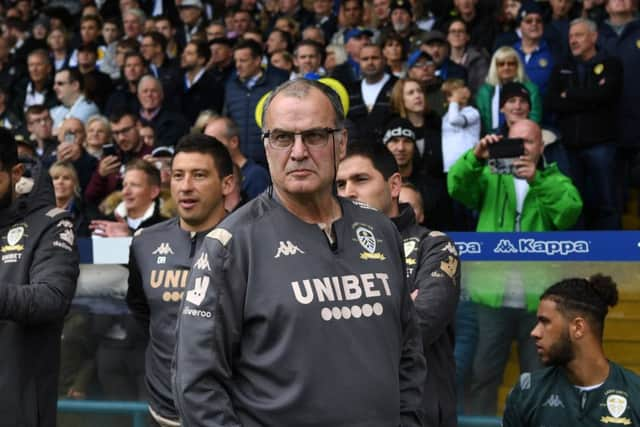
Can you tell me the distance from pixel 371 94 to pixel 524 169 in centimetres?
288

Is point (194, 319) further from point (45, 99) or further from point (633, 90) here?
point (45, 99)

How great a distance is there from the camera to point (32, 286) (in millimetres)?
4676

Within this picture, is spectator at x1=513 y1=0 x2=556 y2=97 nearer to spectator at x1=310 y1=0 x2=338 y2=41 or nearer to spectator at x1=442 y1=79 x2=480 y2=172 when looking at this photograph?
spectator at x1=442 y1=79 x2=480 y2=172

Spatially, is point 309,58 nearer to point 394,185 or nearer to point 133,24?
point 133,24

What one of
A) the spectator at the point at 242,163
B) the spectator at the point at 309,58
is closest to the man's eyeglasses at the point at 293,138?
the spectator at the point at 242,163

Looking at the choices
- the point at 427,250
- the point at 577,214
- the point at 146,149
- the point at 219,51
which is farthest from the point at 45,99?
the point at 427,250

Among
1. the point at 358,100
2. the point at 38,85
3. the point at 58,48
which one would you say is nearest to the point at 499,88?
the point at 358,100

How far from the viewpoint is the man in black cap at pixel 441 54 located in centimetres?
1084

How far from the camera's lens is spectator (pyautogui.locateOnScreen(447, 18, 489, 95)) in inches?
432

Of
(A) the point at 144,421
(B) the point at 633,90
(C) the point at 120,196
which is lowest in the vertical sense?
(A) the point at 144,421

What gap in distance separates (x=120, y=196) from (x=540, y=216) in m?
3.44

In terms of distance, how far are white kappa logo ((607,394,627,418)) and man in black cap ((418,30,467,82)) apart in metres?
5.35

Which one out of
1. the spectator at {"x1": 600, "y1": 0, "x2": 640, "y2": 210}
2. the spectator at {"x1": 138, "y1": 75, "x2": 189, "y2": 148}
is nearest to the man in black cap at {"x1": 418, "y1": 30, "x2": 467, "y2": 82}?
the spectator at {"x1": 600, "y1": 0, "x2": 640, "y2": 210}

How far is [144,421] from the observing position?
7129mm
